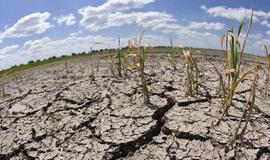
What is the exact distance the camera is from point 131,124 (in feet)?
10.2

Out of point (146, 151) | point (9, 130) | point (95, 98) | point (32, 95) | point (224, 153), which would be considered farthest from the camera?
point (32, 95)

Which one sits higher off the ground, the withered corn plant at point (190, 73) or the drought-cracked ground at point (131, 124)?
the withered corn plant at point (190, 73)

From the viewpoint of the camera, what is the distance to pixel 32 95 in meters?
4.71

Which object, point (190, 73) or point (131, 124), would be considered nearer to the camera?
point (131, 124)

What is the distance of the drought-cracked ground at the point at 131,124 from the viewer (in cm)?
271

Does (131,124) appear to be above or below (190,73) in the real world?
below

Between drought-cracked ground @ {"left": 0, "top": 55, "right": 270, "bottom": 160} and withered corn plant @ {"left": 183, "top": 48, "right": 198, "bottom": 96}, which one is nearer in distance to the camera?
drought-cracked ground @ {"left": 0, "top": 55, "right": 270, "bottom": 160}

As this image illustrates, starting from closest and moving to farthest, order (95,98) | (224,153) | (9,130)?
(224,153)
(9,130)
(95,98)

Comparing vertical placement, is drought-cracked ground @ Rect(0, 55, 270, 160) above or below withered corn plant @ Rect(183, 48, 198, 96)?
below

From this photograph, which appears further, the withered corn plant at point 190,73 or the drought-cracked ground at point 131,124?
the withered corn plant at point 190,73

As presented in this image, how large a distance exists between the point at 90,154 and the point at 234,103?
136cm

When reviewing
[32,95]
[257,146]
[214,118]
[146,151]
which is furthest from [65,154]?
[32,95]

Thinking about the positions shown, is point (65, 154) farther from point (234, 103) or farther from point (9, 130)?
point (234, 103)

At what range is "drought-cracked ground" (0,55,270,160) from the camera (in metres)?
2.71
